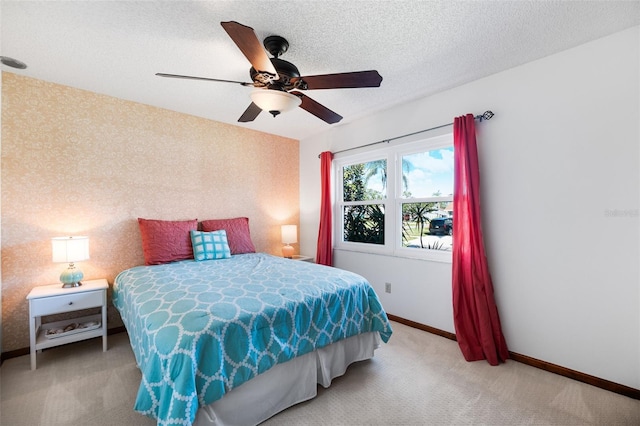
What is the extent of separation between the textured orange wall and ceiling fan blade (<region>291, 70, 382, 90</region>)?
2.15 m

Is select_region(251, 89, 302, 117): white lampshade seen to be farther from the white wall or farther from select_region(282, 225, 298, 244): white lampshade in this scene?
select_region(282, 225, 298, 244): white lampshade

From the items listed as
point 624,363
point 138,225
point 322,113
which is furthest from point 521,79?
point 138,225

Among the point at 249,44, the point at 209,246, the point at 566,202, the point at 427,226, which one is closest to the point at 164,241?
the point at 209,246

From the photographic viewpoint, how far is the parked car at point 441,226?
9.65 feet

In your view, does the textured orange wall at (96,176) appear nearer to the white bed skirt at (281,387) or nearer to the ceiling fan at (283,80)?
the ceiling fan at (283,80)

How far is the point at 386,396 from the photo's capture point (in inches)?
75.5

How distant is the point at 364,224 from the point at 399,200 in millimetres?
632

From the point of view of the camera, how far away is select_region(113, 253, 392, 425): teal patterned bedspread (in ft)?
4.49

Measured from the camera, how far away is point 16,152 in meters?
2.50

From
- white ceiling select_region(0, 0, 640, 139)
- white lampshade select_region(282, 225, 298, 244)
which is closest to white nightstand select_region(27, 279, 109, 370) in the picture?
white ceiling select_region(0, 0, 640, 139)

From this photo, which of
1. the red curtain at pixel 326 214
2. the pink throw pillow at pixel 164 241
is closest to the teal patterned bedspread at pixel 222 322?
the pink throw pillow at pixel 164 241

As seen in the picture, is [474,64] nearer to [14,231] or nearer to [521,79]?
[521,79]

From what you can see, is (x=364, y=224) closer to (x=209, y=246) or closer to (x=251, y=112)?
(x=209, y=246)

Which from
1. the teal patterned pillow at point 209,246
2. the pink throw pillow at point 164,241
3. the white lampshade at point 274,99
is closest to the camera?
the white lampshade at point 274,99
